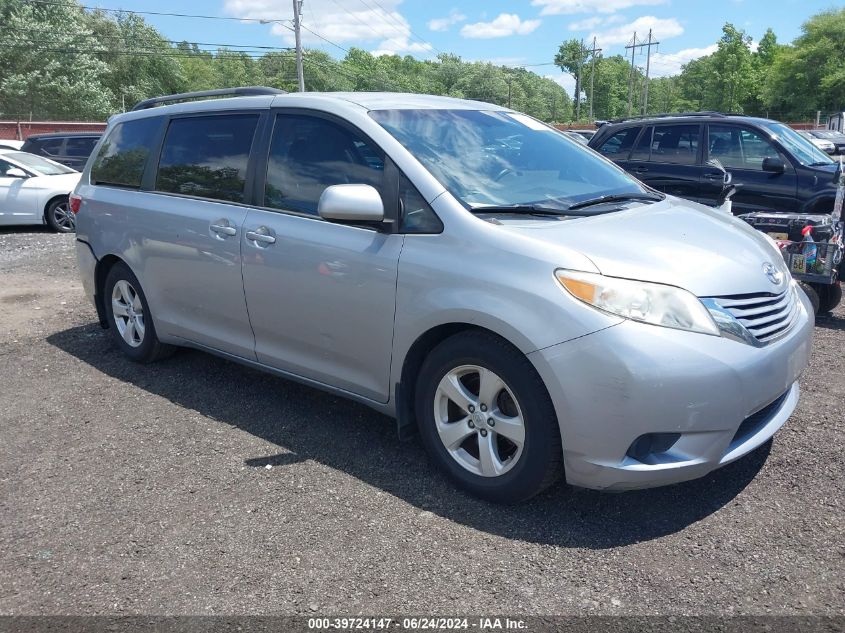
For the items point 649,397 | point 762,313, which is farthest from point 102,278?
point 762,313

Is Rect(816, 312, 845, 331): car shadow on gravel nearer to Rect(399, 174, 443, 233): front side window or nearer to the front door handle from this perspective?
Rect(399, 174, 443, 233): front side window

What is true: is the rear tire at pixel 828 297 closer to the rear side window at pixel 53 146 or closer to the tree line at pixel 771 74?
the rear side window at pixel 53 146

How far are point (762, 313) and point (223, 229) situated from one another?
9.54 ft

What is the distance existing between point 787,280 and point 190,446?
3.24 meters

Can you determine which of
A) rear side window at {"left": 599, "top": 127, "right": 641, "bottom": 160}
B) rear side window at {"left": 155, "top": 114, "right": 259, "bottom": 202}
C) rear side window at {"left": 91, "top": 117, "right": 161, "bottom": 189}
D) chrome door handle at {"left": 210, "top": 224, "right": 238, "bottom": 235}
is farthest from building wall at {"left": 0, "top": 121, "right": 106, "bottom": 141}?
chrome door handle at {"left": 210, "top": 224, "right": 238, "bottom": 235}

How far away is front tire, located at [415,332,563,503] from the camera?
3.04 metres

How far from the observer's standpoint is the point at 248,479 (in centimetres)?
364

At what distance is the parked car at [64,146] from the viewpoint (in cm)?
1795

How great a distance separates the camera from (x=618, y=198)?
395cm

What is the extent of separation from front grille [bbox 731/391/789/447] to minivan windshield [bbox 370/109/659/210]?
130 cm

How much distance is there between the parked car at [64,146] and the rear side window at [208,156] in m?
14.8

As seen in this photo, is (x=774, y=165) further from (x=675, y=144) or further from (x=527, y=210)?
(x=527, y=210)

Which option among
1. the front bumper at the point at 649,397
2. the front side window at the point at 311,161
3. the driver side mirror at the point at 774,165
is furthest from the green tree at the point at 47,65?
the front bumper at the point at 649,397

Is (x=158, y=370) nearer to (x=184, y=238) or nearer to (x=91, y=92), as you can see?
(x=184, y=238)
